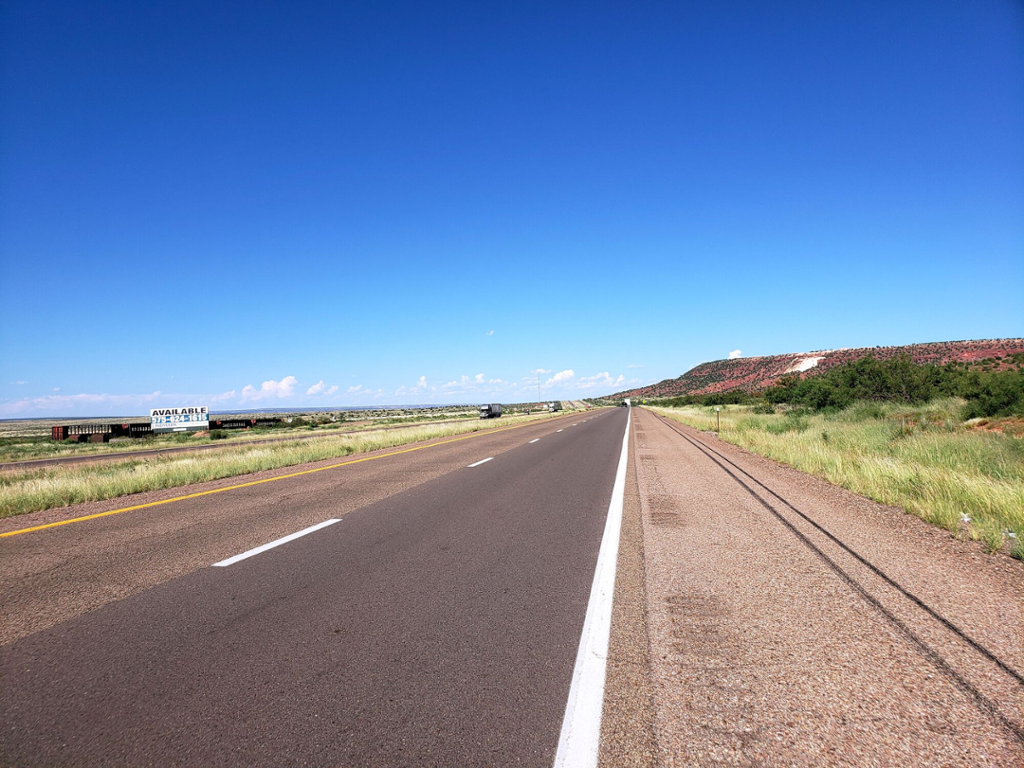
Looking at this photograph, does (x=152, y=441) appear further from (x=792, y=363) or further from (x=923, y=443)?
(x=792, y=363)

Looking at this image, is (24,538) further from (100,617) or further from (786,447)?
(786,447)

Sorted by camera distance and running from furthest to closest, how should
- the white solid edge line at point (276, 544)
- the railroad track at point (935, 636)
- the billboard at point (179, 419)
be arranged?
the billboard at point (179, 419) < the white solid edge line at point (276, 544) < the railroad track at point (935, 636)

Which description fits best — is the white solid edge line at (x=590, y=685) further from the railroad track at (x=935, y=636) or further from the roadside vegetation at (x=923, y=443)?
the roadside vegetation at (x=923, y=443)

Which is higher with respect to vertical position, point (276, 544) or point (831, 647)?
point (276, 544)

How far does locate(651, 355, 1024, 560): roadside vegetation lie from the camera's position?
7.11m

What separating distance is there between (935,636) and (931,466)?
343 inches

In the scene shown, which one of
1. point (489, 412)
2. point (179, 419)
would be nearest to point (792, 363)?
point (489, 412)

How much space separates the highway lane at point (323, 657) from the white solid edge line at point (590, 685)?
3.0 inches

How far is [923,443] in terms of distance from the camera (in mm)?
13812

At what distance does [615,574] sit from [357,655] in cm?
260

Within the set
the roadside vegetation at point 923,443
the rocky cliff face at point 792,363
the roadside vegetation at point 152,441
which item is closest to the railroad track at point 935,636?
the roadside vegetation at point 923,443

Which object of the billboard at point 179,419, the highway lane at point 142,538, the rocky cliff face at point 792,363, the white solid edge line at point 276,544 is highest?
the rocky cliff face at point 792,363

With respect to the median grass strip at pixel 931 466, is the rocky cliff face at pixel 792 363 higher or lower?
higher

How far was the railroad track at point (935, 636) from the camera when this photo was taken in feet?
9.44
